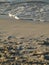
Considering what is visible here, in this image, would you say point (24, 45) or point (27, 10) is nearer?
point (24, 45)

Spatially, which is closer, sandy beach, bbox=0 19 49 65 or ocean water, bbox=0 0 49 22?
sandy beach, bbox=0 19 49 65

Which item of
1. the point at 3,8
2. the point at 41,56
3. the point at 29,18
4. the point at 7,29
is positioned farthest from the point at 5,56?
the point at 3,8

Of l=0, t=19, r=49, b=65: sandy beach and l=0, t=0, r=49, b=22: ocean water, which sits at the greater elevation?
l=0, t=19, r=49, b=65: sandy beach

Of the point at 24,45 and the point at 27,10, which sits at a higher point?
the point at 24,45

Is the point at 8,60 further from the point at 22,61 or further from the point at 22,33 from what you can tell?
the point at 22,33

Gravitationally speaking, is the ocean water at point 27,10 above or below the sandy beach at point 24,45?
below
